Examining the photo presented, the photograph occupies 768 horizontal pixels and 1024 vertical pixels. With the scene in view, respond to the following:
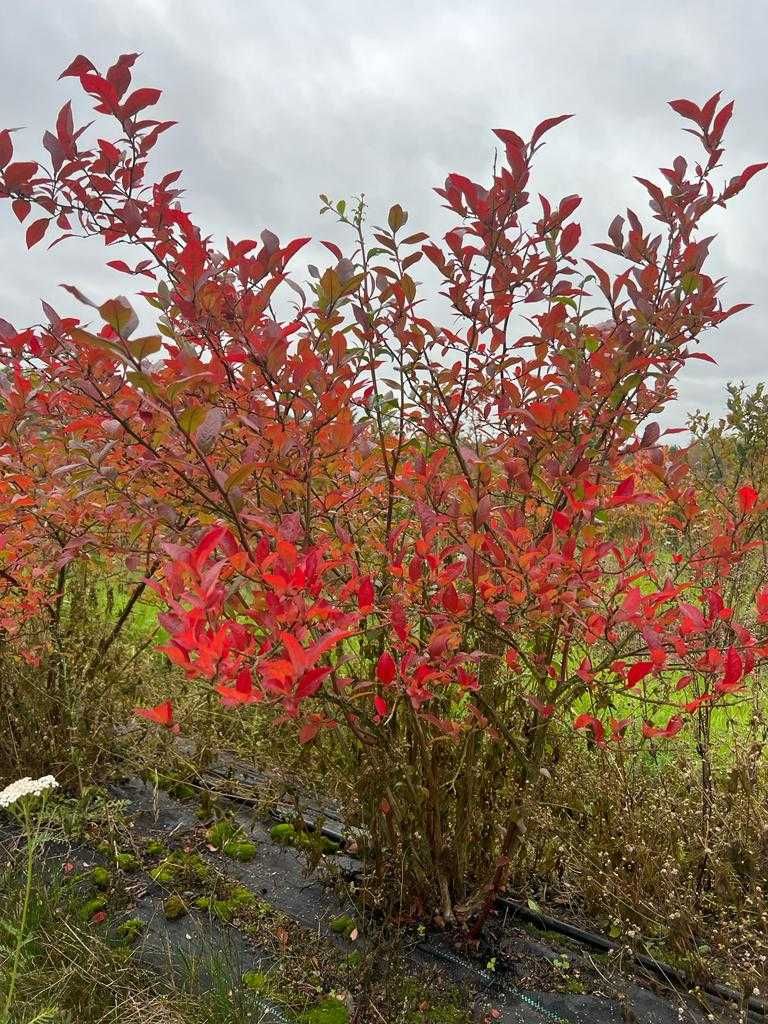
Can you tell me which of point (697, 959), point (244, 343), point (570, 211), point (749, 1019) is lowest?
point (749, 1019)

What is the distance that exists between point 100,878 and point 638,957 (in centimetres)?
173

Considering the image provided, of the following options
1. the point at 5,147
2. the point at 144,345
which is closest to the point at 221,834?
the point at 144,345

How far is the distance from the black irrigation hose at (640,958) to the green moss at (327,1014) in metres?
0.63

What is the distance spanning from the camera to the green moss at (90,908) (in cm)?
216

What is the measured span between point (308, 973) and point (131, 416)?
1.58 metres

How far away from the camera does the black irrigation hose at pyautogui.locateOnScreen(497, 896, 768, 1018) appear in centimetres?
193

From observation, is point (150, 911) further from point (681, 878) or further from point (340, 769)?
point (681, 878)

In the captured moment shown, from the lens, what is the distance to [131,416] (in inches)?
66.2

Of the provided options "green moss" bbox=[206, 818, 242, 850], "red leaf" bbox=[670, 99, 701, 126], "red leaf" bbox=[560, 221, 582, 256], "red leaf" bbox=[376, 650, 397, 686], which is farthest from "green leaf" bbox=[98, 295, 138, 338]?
"green moss" bbox=[206, 818, 242, 850]

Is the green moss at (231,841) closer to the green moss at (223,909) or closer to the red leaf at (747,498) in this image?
the green moss at (223,909)

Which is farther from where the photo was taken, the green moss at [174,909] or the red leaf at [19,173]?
the green moss at [174,909]

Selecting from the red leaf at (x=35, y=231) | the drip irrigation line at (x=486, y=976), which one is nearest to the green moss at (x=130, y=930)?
the drip irrigation line at (x=486, y=976)

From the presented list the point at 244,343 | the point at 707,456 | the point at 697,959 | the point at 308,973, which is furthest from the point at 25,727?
the point at 707,456

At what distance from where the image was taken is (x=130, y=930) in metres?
2.09
